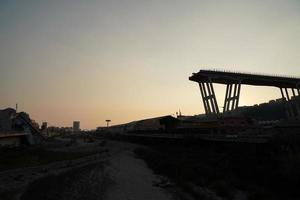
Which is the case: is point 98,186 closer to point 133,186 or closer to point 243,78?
point 133,186

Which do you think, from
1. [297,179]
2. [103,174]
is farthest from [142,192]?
[297,179]

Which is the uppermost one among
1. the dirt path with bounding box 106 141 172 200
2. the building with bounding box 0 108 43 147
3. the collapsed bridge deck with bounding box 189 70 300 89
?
the collapsed bridge deck with bounding box 189 70 300 89

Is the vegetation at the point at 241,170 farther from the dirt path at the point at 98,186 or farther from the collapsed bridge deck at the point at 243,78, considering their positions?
the collapsed bridge deck at the point at 243,78

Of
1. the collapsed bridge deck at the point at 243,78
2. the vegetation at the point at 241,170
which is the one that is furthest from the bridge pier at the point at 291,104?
the vegetation at the point at 241,170

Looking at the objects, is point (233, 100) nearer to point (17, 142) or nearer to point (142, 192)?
point (17, 142)

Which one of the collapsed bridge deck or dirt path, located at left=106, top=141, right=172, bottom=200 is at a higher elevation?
the collapsed bridge deck

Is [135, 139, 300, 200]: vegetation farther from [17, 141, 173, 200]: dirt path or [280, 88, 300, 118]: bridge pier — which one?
[280, 88, 300, 118]: bridge pier

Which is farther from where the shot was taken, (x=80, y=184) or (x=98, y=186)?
(x=80, y=184)

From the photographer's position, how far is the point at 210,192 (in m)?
21.8

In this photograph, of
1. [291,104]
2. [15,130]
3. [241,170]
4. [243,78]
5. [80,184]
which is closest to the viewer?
[80,184]

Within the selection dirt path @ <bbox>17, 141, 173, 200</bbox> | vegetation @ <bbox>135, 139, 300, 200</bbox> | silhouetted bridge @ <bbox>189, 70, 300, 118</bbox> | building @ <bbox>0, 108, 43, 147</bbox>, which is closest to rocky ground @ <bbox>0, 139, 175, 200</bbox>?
dirt path @ <bbox>17, 141, 173, 200</bbox>

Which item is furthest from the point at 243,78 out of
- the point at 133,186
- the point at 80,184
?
the point at 80,184

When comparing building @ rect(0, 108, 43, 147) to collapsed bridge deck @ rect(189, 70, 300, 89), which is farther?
collapsed bridge deck @ rect(189, 70, 300, 89)

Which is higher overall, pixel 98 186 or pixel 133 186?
pixel 98 186
